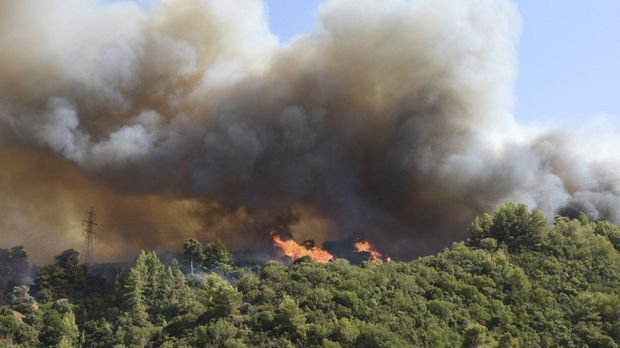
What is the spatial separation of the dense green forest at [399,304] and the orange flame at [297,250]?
23.7 m

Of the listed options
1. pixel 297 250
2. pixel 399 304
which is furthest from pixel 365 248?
pixel 399 304

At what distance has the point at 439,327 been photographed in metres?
36.2

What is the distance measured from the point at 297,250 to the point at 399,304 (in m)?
48.0

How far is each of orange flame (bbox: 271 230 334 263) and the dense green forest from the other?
77.7 feet

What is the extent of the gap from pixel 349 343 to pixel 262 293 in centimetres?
765

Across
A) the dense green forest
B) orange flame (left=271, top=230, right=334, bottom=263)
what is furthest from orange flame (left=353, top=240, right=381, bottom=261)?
the dense green forest

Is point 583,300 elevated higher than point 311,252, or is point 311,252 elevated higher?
point 311,252

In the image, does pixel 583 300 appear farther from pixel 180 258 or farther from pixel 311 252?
pixel 180 258

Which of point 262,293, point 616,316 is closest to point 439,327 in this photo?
point 262,293

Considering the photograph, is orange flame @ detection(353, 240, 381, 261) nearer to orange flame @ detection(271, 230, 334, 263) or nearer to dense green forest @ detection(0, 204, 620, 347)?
orange flame @ detection(271, 230, 334, 263)

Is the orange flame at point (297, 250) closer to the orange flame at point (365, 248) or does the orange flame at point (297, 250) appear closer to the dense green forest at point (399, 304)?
the orange flame at point (365, 248)

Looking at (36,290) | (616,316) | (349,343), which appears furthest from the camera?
(36,290)

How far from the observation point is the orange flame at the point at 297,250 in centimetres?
8306

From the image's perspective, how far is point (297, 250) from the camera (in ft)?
279
